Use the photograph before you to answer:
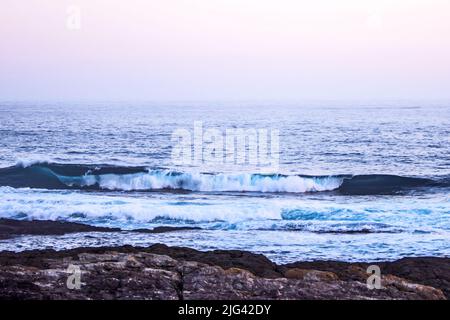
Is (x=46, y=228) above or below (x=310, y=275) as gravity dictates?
→ below

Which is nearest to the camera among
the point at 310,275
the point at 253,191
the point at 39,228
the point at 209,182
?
the point at 310,275

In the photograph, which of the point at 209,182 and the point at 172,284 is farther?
the point at 209,182

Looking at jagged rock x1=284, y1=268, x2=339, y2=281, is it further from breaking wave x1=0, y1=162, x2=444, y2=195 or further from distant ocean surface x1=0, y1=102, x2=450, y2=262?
breaking wave x1=0, y1=162, x2=444, y2=195

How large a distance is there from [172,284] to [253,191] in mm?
22269

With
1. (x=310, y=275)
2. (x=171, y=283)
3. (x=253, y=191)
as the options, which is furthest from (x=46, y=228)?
(x=253, y=191)

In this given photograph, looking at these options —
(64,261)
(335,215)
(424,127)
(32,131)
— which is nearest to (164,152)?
(32,131)

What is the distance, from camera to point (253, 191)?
31.2 m

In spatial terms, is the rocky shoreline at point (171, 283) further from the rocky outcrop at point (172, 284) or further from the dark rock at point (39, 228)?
the dark rock at point (39, 228)

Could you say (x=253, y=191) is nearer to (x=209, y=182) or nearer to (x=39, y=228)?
(x=209, y=182)

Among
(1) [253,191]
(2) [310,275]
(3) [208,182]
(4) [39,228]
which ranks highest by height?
(2) [310,275]

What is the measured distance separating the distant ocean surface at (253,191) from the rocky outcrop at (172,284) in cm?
614

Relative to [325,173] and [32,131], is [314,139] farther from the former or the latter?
[32,131]

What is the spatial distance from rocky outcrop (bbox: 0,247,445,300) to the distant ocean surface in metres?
6.14

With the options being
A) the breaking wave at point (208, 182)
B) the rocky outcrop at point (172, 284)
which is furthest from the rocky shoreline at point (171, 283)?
the breaking wave at point (208, 182)
